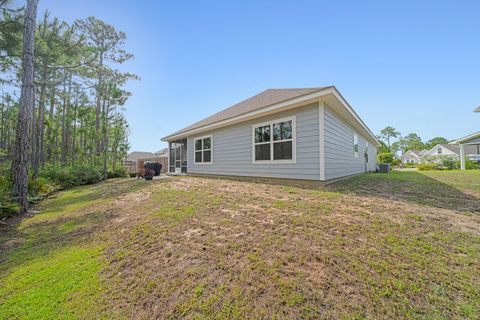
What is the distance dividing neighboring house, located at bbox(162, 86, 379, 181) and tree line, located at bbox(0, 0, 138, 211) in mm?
6175

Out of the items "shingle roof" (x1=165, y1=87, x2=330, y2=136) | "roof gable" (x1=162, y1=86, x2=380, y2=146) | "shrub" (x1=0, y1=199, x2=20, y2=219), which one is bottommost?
"shrub" (x1=0, y1=199, x2=20, y2=219)

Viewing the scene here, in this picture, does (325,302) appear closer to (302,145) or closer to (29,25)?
(302,145)

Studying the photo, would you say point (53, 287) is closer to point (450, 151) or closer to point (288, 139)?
point (288, 139)

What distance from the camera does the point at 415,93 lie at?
11531 millimetres

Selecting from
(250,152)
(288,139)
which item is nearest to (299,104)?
(288,139)

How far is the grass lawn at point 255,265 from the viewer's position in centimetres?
154

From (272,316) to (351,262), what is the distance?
1.07m

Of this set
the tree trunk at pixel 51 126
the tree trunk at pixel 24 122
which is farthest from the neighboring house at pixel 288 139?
the tree trunk at pixel 51 126

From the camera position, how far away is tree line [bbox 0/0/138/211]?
520 cm

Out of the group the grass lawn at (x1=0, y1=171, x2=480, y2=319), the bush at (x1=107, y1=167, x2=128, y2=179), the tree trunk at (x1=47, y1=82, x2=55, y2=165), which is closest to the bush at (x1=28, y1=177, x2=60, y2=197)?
the bush at (x1=107, y1=167, x2=128, y2=179)

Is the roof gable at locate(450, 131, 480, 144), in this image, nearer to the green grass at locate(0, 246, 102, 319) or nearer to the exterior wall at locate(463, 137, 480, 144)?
the exterior wall at locate(463, 137, 480, 144)

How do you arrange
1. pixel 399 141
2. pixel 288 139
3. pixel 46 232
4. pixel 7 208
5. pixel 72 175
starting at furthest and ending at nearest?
pixel 399 141, pixel 72 175, pixel 288 139, pixel 7 208, pixel 46 232

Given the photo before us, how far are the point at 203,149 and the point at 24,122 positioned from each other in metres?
6.39

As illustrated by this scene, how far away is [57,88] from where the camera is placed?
1452cm
